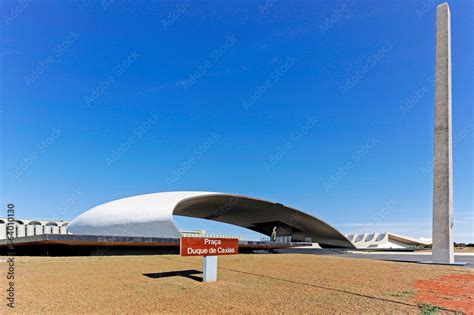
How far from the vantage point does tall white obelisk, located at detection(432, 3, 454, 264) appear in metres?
25.3

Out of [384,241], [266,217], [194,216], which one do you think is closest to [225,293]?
[194,216]

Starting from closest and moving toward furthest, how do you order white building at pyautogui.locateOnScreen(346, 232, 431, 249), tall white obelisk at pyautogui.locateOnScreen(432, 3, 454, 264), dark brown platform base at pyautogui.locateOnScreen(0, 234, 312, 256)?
dark brown platform base at pyautogui.locateOnScreen(0, 234, 312, 256)
tall white obelisk at pyautogui.locateOnScreen(432, 3, 454, 264)
white building at pyautogui.locateOnScreen(346, 232, 431, 249)

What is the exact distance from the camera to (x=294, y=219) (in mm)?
52000

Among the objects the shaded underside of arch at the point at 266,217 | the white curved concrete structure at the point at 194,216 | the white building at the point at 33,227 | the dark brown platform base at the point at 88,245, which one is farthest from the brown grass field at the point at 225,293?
the white building at the point at 33,227

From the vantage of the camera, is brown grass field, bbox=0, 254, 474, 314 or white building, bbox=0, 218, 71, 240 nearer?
brown grass field, bbox=0, 254, 474, 314

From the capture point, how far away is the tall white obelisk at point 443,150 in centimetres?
2531

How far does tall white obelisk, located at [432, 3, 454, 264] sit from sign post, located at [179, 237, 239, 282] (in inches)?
737

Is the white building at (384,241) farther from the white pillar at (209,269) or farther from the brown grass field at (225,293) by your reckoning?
the white pillar at (209,269)

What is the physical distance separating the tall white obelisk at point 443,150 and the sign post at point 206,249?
737 inches

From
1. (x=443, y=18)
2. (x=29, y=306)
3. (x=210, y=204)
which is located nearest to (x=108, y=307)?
(x=29, y=306)

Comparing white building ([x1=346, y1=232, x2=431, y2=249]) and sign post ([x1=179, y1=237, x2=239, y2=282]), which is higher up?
sign post ([x1=179, y1=237, x2=239, y2=282])

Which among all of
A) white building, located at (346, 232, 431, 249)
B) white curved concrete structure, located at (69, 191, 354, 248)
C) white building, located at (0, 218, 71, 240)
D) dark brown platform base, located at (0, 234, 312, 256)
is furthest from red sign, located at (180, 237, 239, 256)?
white building, located at (346, 232, 431, 249)

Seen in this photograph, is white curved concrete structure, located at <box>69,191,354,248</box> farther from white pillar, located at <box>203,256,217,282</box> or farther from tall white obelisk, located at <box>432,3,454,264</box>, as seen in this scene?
tall white obelisk, located at <box>432,3,454,264</box>

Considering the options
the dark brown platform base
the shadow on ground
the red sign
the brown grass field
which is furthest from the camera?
the dark brown platform base
